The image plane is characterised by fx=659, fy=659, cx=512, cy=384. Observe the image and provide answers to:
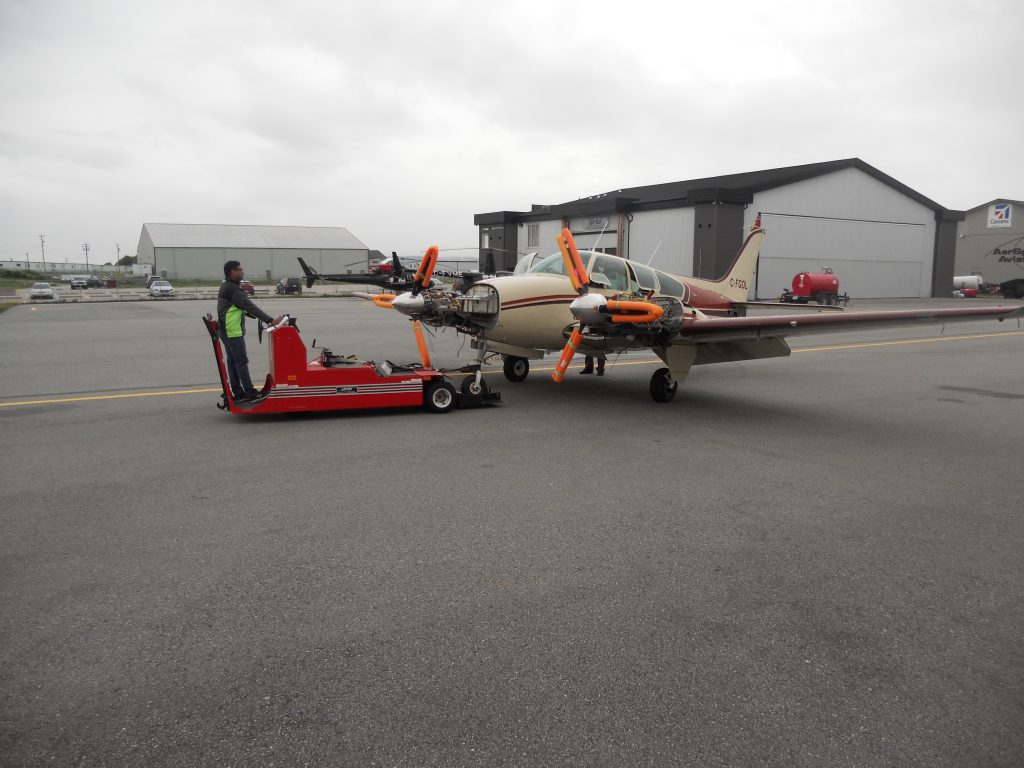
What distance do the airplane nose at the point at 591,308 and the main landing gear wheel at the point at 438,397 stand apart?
236 cm

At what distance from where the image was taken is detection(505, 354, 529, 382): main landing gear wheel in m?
13.4

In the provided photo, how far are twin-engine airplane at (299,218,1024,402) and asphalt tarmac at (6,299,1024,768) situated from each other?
5.45 feet

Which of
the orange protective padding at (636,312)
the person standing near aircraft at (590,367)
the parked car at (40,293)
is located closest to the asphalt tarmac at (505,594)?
the orange protective padding at (636,312)

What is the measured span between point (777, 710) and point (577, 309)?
702 cm

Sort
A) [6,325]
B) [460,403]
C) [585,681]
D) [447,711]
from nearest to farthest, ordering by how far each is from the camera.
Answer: [447,711] < [585,681] < [460,403] < [6,325]

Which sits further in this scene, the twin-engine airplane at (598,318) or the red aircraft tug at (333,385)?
the twin-engine airplane at (598,318)

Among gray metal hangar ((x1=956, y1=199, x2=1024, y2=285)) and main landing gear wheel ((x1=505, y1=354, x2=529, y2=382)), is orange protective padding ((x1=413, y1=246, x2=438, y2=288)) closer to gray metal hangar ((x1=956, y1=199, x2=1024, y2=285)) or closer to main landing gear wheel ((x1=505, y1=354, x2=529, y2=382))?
main landing gear wheel ((x1=505, y1=354, x2=529, y2=382))

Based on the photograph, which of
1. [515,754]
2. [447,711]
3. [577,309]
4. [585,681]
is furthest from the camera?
[577,309]

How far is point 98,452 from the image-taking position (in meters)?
7.88

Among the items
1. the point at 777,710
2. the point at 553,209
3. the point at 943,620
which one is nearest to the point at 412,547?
the point at 777,710

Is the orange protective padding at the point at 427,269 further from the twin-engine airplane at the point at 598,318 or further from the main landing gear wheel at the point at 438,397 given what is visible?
the main landing gear wheel at the point at 438,397

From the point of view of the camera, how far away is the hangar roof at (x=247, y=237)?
81062mm

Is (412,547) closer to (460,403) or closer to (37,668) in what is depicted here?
(37,668)

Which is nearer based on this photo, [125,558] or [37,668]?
[37,668]
